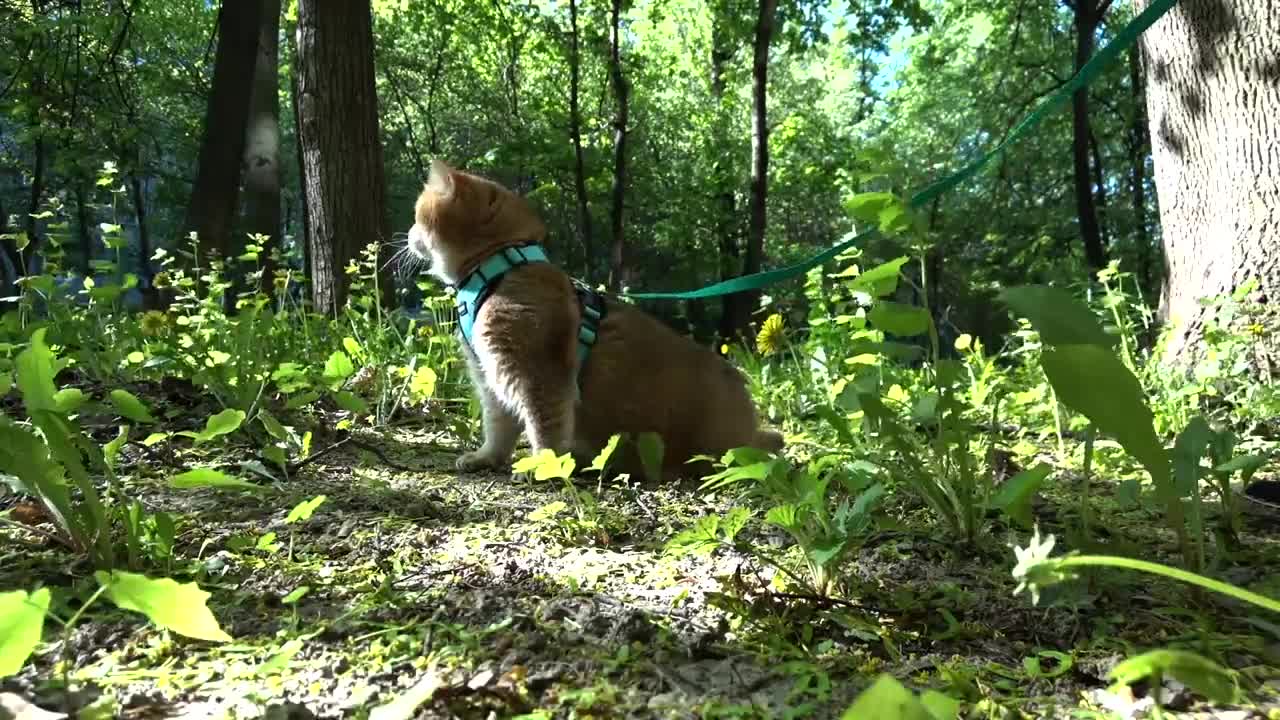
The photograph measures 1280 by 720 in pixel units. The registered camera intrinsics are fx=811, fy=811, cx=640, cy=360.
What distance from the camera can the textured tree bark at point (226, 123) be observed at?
920 cm

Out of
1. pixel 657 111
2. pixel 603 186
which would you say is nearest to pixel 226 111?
pixel 603 186

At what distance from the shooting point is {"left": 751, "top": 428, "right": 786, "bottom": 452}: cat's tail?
3.15 m

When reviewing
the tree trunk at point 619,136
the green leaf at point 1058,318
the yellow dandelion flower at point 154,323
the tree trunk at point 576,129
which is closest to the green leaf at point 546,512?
the green leaf at point 1058,318

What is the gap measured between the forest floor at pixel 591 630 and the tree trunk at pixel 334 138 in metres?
4.05

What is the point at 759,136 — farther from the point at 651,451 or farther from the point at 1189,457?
the point at 1189,457

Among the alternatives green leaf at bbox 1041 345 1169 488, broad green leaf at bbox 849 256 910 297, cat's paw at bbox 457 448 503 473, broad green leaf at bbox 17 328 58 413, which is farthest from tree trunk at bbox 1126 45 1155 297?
broad green leaf at bbox 17 328 58 413

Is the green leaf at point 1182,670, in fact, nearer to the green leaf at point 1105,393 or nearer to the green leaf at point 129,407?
the green leaf at point 1105,393

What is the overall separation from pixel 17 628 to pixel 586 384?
2256 millimetres

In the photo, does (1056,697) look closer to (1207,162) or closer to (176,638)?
(176,638)

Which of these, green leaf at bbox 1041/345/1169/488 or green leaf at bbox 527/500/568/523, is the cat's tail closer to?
green leaf at bbox 527/500/568/523

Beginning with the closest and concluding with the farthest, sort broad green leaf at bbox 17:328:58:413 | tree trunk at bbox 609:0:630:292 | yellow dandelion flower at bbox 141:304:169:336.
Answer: broad green leaf at bbox 17:328:58:413
yellow dandelion flower at bbox 141:304:169:336
tree trunk at bbox 609:0:630:292

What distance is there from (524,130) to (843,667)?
1877cm

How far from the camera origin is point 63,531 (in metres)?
1.86

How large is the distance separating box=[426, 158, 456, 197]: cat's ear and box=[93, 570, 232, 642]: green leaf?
2565 millimetres
